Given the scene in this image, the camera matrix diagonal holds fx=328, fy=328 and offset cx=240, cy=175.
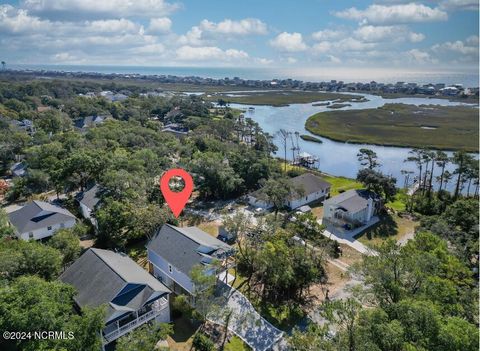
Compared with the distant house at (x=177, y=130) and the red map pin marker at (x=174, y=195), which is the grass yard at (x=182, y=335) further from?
the distant house at (x=177, y=130)

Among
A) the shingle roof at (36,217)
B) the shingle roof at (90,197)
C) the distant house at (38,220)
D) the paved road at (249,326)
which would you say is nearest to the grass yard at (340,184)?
the paved road at (249,326)

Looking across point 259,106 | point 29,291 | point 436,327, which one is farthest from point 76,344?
point 259,106

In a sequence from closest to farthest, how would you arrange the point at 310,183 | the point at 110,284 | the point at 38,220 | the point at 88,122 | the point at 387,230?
the point at 110,284, the point at 38,220, the point at 387,230, the point at 310,183, the point at 88,122

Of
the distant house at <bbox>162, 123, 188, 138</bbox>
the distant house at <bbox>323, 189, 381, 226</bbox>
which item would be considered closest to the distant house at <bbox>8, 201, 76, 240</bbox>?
the distant house at <bbox>323, 189, 381, 226</bbox>

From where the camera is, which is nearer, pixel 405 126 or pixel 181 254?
pixel 181 254

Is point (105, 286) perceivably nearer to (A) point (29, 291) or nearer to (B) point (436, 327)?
(A) point (29, 291)

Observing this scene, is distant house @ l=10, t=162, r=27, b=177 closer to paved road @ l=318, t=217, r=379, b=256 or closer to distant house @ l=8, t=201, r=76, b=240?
distant house @ l=8, t=201, r=76, b=240

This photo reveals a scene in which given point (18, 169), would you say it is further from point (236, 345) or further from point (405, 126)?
point (405, 126)

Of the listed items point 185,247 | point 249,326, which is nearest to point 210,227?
point 185,247
